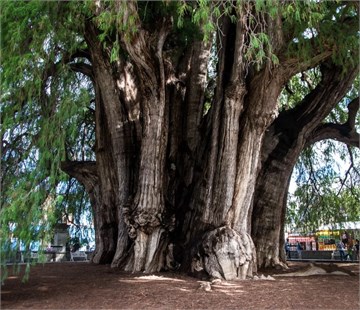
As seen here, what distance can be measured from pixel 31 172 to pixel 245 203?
4098mm

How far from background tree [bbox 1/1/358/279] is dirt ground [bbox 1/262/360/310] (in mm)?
773

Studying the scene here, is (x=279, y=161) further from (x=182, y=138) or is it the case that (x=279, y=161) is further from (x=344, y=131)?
(x=182, y=138)

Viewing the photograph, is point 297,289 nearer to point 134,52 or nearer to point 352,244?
point 134,52

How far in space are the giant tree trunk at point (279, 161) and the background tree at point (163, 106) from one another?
3.4 inches

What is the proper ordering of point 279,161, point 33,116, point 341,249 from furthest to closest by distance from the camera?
point 341,249 → point 279,161 → point 33,116

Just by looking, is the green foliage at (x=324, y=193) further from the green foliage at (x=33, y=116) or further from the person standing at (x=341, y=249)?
the green foliage at (x=33, y=116)

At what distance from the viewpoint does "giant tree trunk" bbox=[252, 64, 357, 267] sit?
9367 millimetres

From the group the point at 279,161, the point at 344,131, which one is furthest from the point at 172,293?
the point at 344,131

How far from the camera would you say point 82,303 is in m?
5.82

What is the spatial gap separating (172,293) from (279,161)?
14.8ft

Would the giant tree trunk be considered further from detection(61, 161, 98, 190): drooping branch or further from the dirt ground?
detection(61, 161, 98, 190): drooping branch

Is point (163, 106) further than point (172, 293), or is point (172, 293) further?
point (163, 106)

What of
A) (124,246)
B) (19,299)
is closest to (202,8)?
(19,299)

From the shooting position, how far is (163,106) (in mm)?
8336
